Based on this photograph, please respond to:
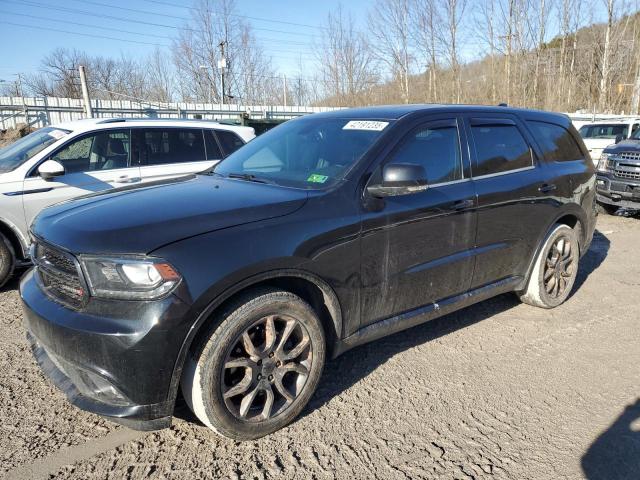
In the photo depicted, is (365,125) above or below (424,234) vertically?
above

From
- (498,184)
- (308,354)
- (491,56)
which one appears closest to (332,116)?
(498,184)

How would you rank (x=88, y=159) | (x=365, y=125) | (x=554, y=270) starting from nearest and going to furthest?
(x=365, y=125)
(x=554, y=270)
(x=88, y=159)

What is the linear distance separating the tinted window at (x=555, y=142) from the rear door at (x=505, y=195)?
0.21 m

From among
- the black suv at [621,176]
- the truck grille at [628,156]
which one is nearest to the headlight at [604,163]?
the black suv at [621,176]

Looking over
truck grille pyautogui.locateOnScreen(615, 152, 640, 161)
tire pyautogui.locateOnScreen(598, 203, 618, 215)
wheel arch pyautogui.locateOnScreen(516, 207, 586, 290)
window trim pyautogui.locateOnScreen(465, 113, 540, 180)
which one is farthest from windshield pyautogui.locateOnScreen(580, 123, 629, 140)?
window trim pyautogui.locateOnScreen(465, 113, 540, 180)

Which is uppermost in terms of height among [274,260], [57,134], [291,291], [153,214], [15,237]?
[57,134]

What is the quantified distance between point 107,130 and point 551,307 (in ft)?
17.1

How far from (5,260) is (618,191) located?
9440mm

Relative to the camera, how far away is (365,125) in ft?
10.8

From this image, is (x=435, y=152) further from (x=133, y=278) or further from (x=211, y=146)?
(x=211, y=146)

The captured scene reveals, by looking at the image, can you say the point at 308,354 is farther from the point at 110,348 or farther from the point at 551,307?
the point at 551,307

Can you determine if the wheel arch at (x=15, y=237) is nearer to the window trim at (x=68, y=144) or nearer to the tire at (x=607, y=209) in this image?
the window trim at (x=68, y=144)

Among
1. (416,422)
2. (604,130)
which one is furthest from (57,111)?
(416,422)

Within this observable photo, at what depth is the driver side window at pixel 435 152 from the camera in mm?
3184
